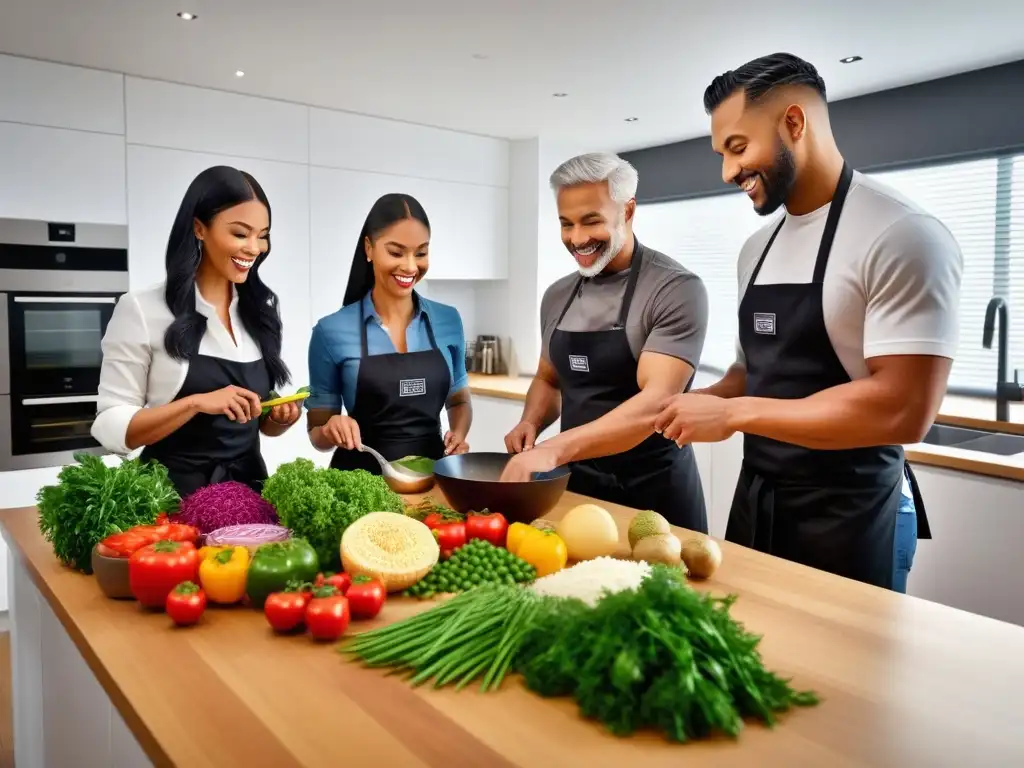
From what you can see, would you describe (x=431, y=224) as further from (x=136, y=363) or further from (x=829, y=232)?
(x=829, y=232)

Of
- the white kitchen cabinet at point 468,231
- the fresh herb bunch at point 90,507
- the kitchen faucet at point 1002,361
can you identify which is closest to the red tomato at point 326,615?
the fresh herb bunch at point 90,507

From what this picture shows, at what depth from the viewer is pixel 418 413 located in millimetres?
2521

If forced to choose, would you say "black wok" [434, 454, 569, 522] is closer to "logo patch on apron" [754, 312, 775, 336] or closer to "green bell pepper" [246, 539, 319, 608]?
"green bell pepper" [246, 539, 319, 608]

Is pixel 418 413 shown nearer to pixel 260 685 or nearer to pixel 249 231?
pixel 249 231

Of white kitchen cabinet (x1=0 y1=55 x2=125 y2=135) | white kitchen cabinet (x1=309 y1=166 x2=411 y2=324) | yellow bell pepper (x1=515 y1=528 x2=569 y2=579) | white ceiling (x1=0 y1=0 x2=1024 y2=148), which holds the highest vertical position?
white ceiling (x1=0 y1=0 x2=1024 y2=148)

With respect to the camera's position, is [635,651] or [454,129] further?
[454,129]

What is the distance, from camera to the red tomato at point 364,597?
1.31 metres

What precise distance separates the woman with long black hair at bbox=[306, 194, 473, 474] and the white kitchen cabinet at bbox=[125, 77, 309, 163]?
6.98 feet

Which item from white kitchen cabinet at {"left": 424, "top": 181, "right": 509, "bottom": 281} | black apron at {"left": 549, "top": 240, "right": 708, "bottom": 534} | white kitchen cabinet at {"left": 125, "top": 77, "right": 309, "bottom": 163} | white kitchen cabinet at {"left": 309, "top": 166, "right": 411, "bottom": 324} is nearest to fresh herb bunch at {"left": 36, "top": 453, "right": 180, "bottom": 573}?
black apron at {"left": 549, "top": 240, "right": 708, "bottom": 534}

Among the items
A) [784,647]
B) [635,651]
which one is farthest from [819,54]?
[635,651]

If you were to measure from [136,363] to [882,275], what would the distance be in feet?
5.72

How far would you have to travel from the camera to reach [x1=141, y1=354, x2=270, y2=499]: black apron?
219cm


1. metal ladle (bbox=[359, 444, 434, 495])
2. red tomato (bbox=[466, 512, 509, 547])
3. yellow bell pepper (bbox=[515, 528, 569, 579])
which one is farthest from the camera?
metal ladle (bbox=[359, 444, 434, 495])

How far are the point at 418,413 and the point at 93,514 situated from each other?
1.10 meters
